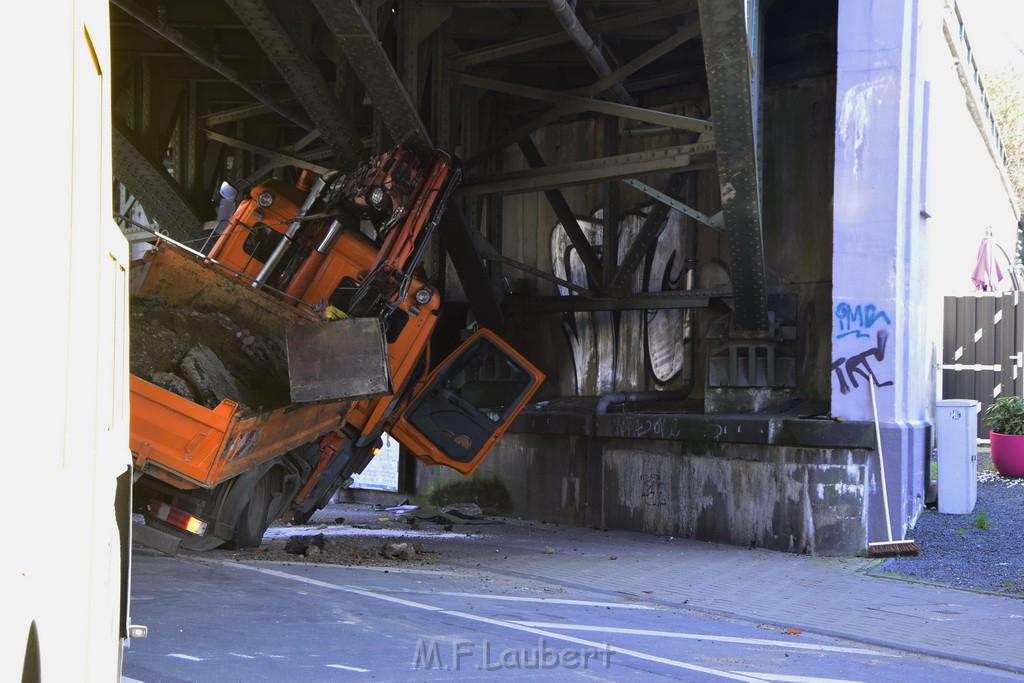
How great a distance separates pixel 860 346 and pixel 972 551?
2407 mm

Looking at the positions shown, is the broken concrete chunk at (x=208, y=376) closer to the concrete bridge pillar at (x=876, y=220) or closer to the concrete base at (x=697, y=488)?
the concrete base at (x=697, y=488)

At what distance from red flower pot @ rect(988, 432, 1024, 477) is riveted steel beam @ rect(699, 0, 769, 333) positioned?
5.99 m

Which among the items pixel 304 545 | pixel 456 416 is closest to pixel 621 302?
pixel 456 416

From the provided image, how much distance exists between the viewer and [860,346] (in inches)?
455

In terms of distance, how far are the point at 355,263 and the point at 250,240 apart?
116cm

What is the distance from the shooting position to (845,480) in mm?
11250

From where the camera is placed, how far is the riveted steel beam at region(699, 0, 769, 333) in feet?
32.4

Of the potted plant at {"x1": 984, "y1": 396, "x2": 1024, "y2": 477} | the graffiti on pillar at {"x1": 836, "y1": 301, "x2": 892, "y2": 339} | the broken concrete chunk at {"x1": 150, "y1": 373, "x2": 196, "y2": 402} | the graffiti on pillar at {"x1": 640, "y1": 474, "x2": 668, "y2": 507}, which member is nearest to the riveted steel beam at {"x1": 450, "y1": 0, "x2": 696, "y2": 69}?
the graffiti on pillar at {"x1": 836, "y1": 301, "x2": 892, "y2": 339}

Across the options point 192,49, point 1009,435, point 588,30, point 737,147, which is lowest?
point 1009,435

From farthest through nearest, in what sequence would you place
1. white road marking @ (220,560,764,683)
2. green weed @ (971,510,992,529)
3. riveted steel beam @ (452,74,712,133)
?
riveted steel beam @ (452,74,712,133)
green weed @ (971,510,992,529)
white road marking @ (220,560,764,683)

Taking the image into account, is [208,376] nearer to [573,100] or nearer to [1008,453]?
[573,100]

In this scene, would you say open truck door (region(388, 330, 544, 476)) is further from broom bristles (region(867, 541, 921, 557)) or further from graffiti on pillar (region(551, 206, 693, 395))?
broom bristles (region(867, 541, 921, 557))

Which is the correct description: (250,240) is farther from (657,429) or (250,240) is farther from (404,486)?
(404,486)

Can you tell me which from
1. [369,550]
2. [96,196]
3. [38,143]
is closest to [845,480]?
[369,550]
